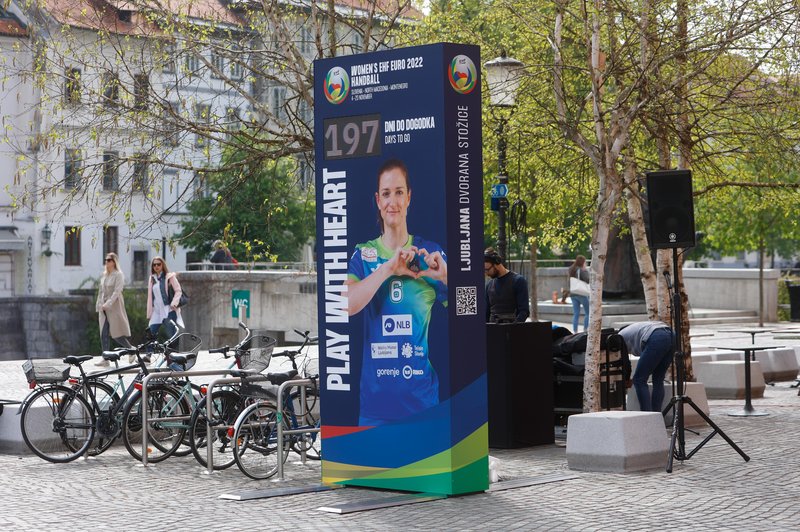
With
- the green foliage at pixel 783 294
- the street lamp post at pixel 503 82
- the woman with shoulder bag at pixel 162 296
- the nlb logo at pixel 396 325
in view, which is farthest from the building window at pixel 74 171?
the green foliage at pixel 783 294

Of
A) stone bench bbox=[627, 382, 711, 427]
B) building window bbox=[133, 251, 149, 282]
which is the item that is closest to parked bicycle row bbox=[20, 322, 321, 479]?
stone bench bbox=[627, 382, 711, 427]

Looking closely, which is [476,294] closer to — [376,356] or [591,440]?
[376,356]

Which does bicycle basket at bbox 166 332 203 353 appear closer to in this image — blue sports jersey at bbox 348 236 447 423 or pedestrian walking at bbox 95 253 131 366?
blue sports jersey at bbox 348 236 447 423

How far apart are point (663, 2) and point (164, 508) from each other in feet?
26.6

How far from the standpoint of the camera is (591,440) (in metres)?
12.1

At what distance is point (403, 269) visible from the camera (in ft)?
36.0

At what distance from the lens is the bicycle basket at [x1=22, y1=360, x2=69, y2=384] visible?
44.6 ft

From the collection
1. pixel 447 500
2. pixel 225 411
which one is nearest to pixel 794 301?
pixel 225 411

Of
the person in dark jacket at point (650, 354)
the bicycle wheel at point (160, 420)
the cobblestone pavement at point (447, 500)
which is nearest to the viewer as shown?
the cobblestone pavement at point (447, 500)

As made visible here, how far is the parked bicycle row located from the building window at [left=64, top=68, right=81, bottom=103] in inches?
116

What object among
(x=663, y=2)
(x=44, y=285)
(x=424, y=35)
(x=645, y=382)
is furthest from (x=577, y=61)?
(x=44, y=285)

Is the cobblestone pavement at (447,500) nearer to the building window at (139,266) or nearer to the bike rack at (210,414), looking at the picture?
the bike rack at (210,414)

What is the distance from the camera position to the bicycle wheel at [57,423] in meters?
13.5

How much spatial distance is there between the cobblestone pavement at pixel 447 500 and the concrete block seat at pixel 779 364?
9064 millimetres
